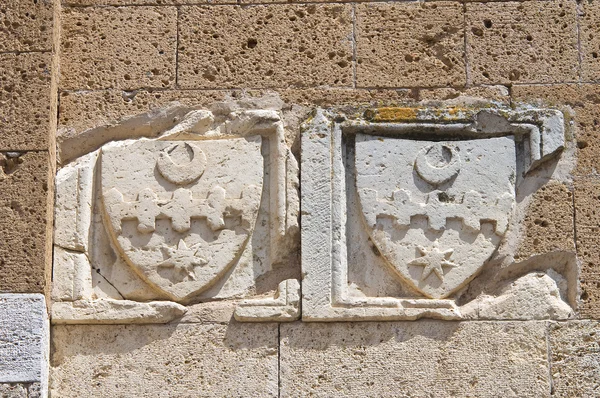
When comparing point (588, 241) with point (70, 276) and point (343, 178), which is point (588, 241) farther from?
point (70, 276)

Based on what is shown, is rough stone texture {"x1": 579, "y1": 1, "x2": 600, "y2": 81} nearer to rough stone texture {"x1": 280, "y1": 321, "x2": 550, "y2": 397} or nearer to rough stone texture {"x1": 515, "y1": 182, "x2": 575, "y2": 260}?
rough stone texture {"x1": 515, "y1": 182, "x2": 575, "y2": 260}

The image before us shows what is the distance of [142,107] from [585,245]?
6.76 ft

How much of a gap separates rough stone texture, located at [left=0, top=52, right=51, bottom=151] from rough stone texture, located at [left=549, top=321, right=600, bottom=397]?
93.7 inches

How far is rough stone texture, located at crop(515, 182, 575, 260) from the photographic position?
5.15m

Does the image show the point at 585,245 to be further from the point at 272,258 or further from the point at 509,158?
the point at 272,258

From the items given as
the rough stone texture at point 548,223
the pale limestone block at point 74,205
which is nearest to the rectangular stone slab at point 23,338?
the pale limestone block at point 74,205

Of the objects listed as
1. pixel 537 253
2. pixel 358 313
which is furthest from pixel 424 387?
pixel 537 253

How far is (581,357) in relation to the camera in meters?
5.03

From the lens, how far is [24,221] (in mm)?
5090

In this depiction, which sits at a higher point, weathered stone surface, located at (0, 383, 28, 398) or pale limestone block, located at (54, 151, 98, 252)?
pale limestone block, located at (54, 151, 98, 252)

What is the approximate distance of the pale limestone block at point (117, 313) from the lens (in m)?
5.06

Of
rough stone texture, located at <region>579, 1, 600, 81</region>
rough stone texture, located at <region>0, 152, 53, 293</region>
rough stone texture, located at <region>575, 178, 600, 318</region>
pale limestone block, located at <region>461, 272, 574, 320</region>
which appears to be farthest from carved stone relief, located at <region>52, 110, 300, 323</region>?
rough stone texture, located at <region>579, 1, 600, 81</region>

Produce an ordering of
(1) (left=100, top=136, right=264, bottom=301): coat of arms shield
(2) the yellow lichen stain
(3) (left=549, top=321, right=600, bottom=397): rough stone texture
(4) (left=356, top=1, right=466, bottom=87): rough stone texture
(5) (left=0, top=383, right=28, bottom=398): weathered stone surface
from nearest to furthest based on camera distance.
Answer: (5) (left=0, top=383, right=28, bottom=398): weathered stone surface
(3) (left=549, top=321, right=600, bottom=397): rough stone texture
(1) (left=100, top=136, right=264, bottom=301): coat of arms shield
(2) the yellow lichen stain
(4) (left=356, top=1, right=466, bottom=87): rough stone texture

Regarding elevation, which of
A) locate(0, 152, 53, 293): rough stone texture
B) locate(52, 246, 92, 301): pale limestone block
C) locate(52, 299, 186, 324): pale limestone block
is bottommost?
locate(52, 299, 186, 324): pale limestone block
